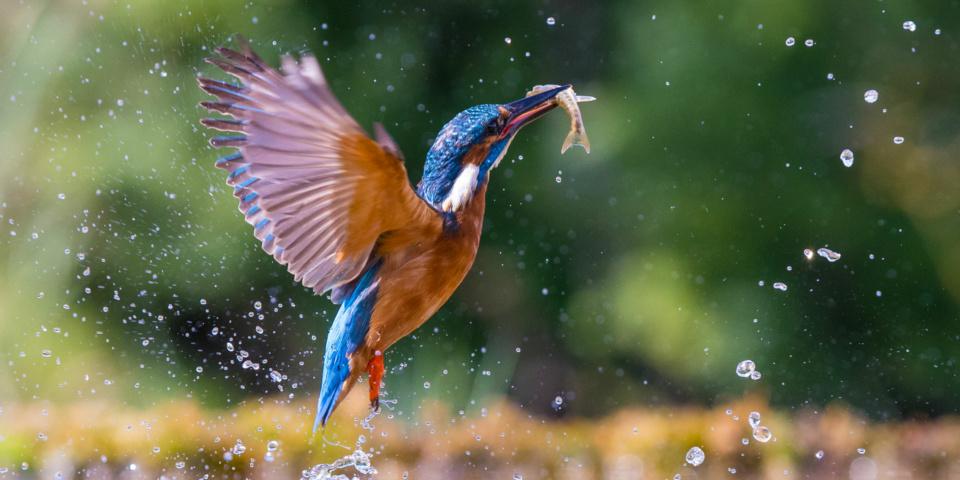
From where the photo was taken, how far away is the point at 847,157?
168 inches

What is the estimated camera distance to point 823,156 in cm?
439

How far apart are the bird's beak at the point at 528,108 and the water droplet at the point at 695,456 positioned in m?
1.06

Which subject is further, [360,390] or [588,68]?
[588,68]

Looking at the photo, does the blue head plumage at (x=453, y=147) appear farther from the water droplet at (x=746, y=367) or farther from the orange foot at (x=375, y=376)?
the water droplet at (x=746, y=367)

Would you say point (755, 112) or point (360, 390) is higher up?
point (755, 112)

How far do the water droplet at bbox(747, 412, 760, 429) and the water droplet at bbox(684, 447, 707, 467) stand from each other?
1.29ft

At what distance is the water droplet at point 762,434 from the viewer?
3199 millimetres

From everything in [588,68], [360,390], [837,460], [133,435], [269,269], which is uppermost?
[588,68]

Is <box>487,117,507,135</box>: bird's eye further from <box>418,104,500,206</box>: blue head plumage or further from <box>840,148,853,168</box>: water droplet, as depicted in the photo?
<box>840,148,853,168</box>: water droplet

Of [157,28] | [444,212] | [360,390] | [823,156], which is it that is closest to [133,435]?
[360,390]

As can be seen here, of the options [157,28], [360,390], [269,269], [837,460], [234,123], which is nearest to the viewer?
[234,123]

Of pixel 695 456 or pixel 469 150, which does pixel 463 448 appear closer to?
pixel 695 456

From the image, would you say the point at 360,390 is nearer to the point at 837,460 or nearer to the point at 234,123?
the point at 837,460

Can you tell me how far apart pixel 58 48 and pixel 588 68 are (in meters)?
1.92
